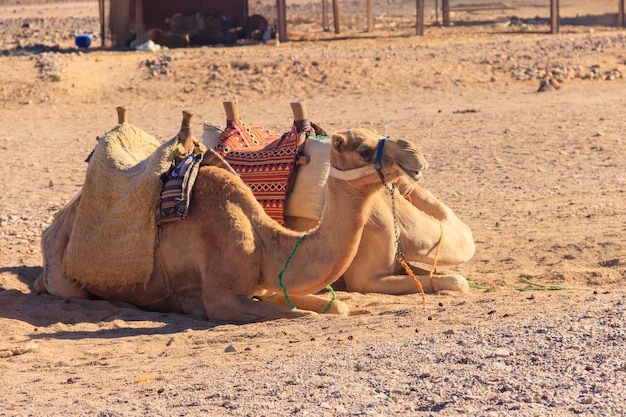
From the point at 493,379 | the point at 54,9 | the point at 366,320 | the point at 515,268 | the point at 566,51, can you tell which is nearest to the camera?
the point at 493,379

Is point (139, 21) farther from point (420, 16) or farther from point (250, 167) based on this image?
point (250, 167)

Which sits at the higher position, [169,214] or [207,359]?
[169,214]

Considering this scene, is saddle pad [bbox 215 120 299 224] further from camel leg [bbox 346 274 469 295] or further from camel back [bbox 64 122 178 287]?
camel leg [bbox 346 274 469 295]

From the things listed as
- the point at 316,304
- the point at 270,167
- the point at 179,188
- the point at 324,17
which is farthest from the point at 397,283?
the point at 324,17

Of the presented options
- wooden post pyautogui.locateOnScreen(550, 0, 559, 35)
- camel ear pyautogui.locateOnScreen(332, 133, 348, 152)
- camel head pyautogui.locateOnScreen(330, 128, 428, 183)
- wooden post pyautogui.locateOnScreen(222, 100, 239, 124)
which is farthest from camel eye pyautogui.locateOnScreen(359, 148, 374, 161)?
wooden post pyautogui.locateOnScreen(550, 0, 559, 35)

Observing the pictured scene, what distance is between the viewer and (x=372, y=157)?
6402 mm

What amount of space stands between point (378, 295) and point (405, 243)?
45 centimetres

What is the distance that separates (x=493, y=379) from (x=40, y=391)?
2.27m

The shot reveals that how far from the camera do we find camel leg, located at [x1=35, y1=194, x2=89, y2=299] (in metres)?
8.14

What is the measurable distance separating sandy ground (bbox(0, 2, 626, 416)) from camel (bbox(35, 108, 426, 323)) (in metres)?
0.18

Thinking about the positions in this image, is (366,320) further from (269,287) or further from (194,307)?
(194,307)

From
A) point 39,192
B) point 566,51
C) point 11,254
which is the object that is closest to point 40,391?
point 11,254

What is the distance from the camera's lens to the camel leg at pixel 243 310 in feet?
23.7

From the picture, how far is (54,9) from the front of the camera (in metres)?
55.8
